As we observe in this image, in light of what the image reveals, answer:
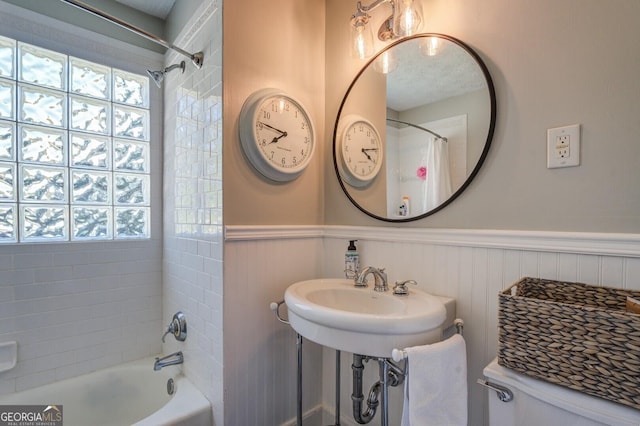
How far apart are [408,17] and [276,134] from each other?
711 mm

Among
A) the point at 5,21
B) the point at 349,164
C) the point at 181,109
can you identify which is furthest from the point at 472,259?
the point at 5,21

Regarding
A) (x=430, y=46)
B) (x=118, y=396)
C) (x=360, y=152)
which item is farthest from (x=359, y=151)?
(x=118, y=396)

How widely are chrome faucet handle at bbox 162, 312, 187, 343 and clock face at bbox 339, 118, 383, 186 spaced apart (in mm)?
1154

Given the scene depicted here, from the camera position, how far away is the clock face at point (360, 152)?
54.9 inches

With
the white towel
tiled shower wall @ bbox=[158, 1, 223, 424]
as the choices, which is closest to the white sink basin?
the white towel

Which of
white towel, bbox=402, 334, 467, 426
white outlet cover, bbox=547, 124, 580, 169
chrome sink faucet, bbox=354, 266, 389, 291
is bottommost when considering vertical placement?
white towel, bbox=402, 334, 467, 426

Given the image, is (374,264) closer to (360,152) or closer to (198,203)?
(360,152)

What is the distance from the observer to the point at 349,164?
4.84ft

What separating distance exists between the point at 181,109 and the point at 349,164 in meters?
0.99

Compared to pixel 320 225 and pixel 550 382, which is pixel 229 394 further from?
pixel 550 382

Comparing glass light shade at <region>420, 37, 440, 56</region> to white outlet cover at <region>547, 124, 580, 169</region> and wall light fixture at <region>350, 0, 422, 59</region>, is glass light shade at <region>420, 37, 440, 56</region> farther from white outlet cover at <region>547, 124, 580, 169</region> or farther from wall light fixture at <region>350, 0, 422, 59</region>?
white outlet cover at <region>547, 124, 580, 169</region>

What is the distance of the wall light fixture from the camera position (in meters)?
1.15

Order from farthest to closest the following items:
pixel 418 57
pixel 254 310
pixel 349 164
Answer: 1. pixel 349 164
2. pixel 254 310
3. pixel 418 57

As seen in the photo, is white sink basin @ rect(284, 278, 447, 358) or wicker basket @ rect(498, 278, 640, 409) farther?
white sink basin @ rect(284, 278, 447, 358)
